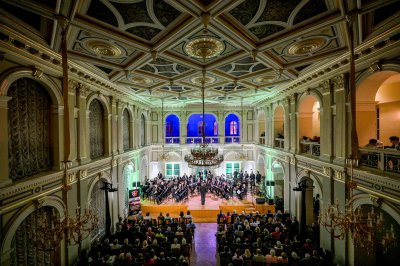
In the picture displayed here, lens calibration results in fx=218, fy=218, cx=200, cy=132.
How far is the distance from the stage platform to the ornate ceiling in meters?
10.5

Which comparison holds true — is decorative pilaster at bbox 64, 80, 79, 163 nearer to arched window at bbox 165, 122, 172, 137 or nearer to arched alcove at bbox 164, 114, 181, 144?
arched alcove at bbox 164, 114, 181, 144

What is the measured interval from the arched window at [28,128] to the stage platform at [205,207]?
9.89 meters

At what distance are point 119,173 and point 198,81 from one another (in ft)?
24.1

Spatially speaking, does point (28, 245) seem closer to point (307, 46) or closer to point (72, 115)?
point (72, 115)

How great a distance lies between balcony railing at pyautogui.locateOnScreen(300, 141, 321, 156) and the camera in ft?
35.3

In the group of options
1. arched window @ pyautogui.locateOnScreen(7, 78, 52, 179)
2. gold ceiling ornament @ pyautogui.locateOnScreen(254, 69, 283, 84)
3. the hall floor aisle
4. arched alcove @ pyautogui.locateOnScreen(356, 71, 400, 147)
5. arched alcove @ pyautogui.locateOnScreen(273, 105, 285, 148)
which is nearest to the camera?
arched window @ pyautogui.locateOnScreen(7, 78, 52, 179)

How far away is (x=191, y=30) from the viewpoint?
20.0 feet

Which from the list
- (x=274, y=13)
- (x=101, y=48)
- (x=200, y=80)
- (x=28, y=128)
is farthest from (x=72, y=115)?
(x=274, y=13)

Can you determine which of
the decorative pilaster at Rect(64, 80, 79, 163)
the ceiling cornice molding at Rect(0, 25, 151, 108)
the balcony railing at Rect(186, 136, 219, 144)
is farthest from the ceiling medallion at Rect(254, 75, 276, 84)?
the balcony railing at Rect(186, 136, 219, 144)

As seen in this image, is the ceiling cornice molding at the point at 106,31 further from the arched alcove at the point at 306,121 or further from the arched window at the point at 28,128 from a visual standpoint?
the arched alcove at the point at 306,121

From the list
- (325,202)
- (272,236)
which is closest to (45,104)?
(272,236)

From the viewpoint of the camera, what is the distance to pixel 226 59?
838 centimetres

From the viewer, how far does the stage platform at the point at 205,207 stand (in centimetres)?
1578

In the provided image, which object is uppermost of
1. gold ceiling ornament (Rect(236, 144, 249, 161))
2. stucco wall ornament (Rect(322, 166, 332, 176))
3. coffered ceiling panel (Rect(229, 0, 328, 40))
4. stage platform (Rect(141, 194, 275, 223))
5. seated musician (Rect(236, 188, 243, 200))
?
coffered ceiling panel (Rect(229, 0, 328, 40))
